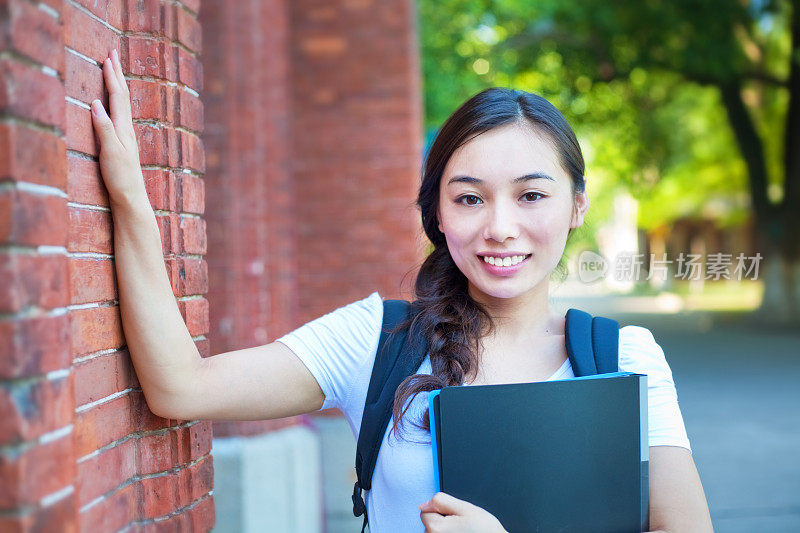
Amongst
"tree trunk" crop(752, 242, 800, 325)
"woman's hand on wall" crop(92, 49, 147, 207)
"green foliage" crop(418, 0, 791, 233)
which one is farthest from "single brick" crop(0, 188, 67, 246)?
"tree trunk" crop(752, 242, 800, 325)

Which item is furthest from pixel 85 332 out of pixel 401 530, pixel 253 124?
pixel 253 124

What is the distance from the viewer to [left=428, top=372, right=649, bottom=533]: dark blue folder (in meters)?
1.73

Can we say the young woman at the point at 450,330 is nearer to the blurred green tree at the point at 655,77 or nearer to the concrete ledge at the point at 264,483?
the concrete ledge at the point at 264,483

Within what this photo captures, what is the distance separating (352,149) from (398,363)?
461cm

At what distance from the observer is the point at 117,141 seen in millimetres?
1689

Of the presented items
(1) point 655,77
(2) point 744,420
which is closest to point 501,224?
(2) point 744,420

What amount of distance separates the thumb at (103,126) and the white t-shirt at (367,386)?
62cm

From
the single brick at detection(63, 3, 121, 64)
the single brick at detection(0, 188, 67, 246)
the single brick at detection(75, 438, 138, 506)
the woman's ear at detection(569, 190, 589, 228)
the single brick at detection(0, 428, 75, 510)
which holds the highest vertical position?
the single brick at detection(63, 3, 121, 64)

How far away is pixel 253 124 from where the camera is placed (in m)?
5.05

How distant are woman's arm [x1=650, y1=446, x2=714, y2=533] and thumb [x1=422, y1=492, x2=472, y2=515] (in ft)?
1.51

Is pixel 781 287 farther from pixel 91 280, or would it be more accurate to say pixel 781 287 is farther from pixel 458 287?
pixel 91 280

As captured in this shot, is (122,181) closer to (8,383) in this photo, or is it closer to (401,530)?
(8,383)

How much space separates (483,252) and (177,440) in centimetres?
87

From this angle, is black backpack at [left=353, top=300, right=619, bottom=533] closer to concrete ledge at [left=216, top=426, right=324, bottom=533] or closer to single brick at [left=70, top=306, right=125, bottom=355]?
single brick at [left=70, top=306, right=125, bottom=355]
